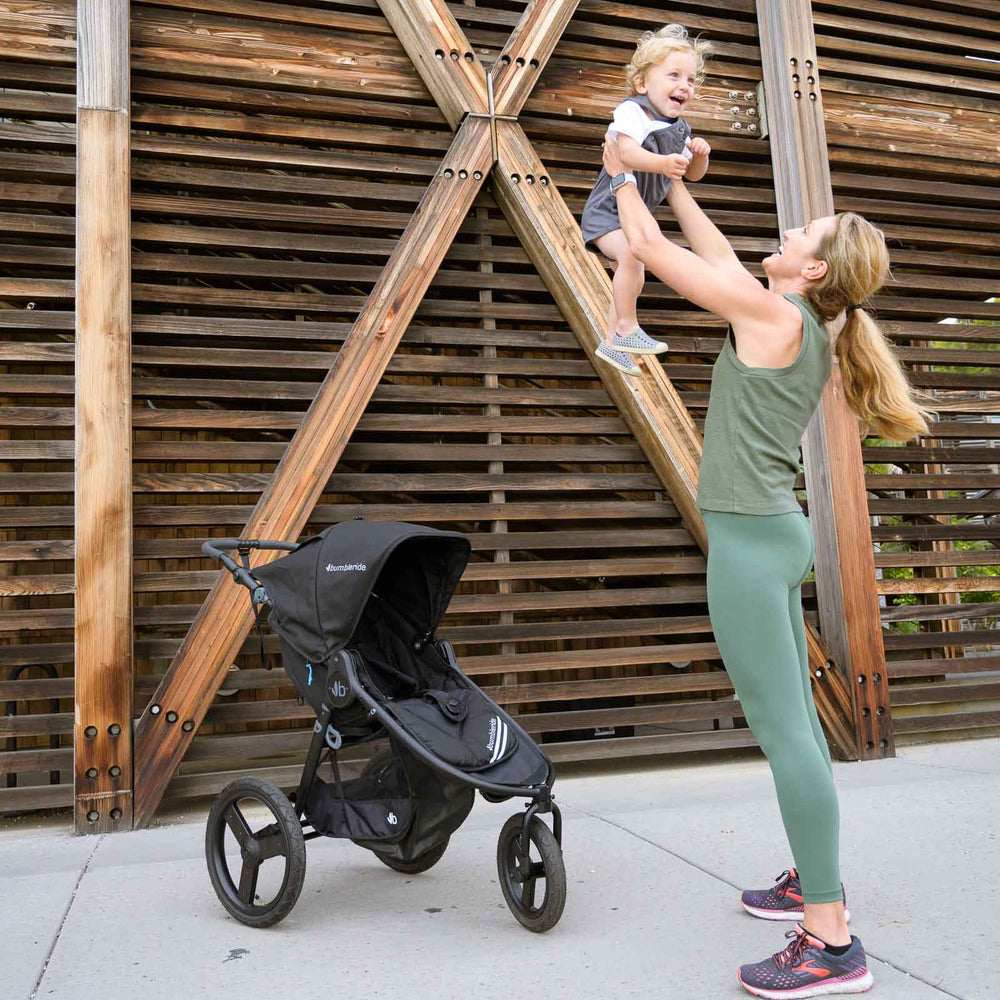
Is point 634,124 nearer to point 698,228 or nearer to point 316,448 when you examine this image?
point 698,228

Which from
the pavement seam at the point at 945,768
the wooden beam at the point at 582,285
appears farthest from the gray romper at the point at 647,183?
the pavement seam at the point at 945,768

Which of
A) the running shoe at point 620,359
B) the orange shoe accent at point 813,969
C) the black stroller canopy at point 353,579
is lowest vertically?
the orange shoe accent at point 813,969

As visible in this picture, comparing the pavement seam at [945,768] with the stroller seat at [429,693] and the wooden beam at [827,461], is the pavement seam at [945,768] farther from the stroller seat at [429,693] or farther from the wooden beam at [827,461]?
the stroller seat at [429,693]

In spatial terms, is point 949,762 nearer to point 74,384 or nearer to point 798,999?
point 798,999

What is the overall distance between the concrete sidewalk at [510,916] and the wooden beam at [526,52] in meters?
3.49

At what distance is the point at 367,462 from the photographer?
16.9ft

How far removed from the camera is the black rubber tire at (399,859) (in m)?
3.37

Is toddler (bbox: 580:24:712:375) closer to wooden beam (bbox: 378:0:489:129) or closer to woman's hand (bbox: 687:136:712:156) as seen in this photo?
woman's hand (bbox: 687:136:712:156)

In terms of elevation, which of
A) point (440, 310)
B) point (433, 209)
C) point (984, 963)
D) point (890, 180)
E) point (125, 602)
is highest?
point (890, 180)

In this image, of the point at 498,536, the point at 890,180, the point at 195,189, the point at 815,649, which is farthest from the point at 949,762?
the point at 195,189

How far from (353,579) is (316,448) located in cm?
188

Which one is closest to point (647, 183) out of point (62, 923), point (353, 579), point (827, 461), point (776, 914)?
point (353, 579)

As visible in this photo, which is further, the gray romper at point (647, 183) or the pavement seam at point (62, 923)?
the gray romper at point (647, 183)

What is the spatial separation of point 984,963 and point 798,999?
1.89 ft
